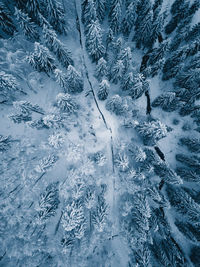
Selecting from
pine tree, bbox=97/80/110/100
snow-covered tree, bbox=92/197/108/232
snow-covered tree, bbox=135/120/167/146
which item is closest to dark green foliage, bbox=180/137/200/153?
snow-covered tree, bbox=135/120/167/146

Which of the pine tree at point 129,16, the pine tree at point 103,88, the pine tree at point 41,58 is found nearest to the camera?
the pine tree at point 41,58

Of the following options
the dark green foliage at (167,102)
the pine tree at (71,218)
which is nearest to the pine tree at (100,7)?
the dark green foliage at (167,102)

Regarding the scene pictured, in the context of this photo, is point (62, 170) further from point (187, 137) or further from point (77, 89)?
point (187, 137)

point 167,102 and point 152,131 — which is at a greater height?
point 167,102

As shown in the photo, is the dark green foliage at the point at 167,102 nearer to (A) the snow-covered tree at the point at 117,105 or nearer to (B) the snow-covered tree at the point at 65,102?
(A) the snow-covered tree at the point at 117,105

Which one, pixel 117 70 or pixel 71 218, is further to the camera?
pixel 117 70

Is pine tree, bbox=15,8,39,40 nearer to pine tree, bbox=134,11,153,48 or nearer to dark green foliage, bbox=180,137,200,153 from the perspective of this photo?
pine tree, bbox=134,11,153,48

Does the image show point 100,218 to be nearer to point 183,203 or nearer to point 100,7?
point 183,203

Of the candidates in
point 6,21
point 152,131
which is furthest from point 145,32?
point 6,21
